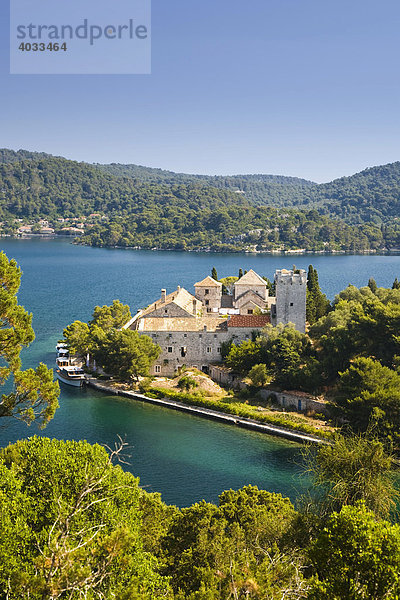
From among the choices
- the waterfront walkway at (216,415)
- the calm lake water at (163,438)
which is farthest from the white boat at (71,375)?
the calm lake water at (163,438)

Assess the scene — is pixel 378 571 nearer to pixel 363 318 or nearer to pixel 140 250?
pixel 363 318

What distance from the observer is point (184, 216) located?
195250 mm

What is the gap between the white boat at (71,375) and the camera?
1618 inches

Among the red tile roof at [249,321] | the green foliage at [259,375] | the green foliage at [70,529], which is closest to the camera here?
the green foliage at [70,529]

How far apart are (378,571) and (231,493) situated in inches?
368

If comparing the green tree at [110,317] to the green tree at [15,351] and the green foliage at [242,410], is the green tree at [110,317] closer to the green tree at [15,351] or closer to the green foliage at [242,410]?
the green foliage at [242,410]

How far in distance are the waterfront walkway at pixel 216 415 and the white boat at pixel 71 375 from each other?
0.63m

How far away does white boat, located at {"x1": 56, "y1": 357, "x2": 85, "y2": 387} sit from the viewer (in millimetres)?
41094

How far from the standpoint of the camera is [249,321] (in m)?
41.9

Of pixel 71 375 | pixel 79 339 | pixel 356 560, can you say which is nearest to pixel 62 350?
pixel 79 339

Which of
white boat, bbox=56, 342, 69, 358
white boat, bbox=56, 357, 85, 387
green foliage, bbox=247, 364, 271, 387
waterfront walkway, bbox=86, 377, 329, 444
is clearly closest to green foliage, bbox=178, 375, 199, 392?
waterfront walkway, bbox=86, 377, 329, 444

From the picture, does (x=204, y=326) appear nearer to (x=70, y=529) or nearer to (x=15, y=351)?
(x=15, y=351)

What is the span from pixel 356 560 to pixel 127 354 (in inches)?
1170

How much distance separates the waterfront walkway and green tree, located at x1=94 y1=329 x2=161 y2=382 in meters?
1.44
